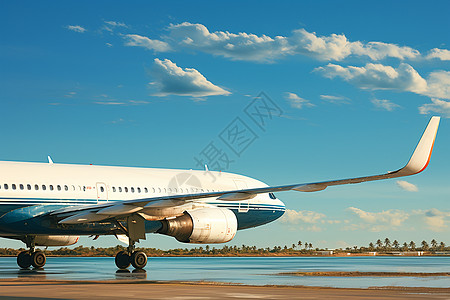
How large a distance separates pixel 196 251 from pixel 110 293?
66414 millimetres

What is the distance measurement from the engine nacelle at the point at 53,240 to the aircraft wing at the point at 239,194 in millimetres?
5146

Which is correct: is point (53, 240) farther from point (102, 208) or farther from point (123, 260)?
point (102, 208)

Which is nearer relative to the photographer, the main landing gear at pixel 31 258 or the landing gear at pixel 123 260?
the landing gear at pixel 123 260

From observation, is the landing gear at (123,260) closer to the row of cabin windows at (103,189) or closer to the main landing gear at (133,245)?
the main landing gear at (133,245)

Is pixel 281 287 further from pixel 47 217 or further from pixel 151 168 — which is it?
pixel 151 168

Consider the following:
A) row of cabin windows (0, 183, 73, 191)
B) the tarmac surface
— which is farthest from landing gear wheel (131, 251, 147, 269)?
the tarmac surface

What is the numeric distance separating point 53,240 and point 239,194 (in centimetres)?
1301

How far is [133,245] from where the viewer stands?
25016mm

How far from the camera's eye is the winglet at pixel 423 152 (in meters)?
18.0

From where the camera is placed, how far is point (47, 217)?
2431cm

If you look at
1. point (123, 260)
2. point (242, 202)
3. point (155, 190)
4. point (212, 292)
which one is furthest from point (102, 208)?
point (212, 292)

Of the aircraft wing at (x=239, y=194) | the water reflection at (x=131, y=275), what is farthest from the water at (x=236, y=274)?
the aircraft wing at (x=239, y=194)

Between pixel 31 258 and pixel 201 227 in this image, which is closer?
pixel 201 227

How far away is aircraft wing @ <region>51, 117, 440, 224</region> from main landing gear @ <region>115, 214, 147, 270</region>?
1.78 feet
